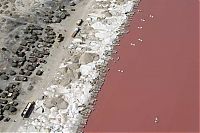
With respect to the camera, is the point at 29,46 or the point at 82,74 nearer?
the point at 82,74

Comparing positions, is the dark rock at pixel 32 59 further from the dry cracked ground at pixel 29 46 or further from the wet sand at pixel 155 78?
the wet sand at pixel 155 78

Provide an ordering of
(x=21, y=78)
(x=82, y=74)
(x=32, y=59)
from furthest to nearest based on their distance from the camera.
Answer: (x=32, y=59) < (x=82, y=74) < (x=21, y=78)

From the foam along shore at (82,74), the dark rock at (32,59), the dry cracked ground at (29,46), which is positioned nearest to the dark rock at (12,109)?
the dry cracked ground at (29,46)

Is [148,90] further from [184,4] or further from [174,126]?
[184,4]

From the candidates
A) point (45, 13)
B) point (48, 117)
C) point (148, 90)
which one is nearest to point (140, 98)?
point (148, 90)

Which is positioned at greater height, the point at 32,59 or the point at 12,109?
the point at 32,59

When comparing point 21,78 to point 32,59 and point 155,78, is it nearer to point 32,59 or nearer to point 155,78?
point 32,59

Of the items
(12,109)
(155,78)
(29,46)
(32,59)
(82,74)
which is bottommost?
(12,109)

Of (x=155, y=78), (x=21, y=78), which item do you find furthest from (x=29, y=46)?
(x=155, y=78)
